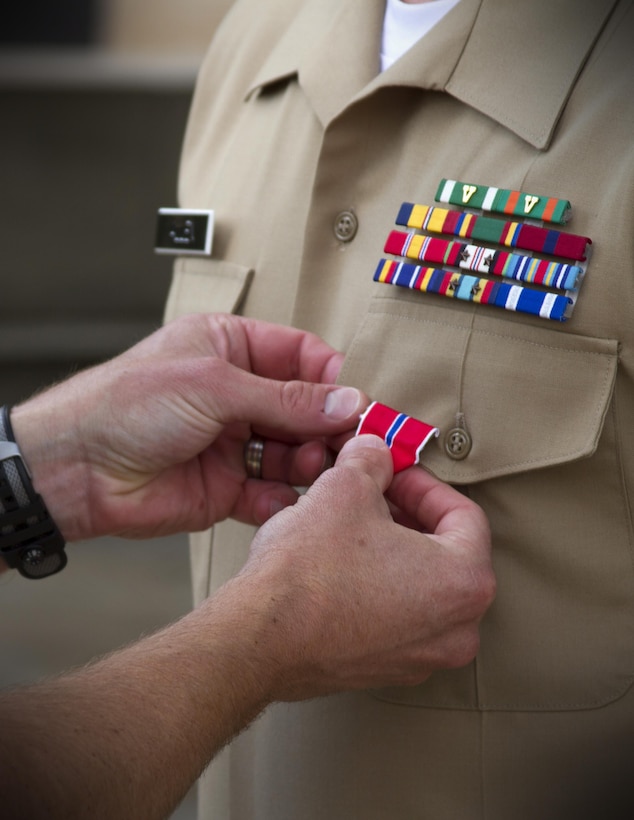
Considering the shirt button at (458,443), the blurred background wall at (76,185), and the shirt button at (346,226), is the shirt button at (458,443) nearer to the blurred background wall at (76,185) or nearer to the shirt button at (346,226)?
the shirt button at (346,226)

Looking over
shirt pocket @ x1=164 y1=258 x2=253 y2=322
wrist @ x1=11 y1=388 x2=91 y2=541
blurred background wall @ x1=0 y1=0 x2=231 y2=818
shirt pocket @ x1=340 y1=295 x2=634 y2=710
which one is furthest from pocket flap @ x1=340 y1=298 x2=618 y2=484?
blurred background wall @ x1=0 y1=0 x2=231 y2=818

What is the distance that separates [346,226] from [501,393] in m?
0.30

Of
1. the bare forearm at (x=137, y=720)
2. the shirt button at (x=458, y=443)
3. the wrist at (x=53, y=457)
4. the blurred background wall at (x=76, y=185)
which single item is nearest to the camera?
the bare forearm at (x=137, y=720)

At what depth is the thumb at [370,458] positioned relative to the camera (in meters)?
1.02

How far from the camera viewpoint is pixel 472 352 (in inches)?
39.7

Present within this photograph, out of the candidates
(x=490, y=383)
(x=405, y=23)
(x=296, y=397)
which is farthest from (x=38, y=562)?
(x=405, y=23)

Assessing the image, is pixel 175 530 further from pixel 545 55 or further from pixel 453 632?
pixel 545 55

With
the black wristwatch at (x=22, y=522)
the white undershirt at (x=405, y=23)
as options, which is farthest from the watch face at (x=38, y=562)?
the white undershirt at (x=405, y=23)

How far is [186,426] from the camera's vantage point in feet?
3.85

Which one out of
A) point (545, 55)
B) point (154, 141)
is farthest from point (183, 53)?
Answer: point (545, 55)

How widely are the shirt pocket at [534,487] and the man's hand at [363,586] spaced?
4 centimetres

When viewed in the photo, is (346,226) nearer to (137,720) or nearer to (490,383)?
(490,383)

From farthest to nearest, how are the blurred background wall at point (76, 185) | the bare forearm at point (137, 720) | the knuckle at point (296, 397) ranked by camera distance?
the blurred background wall at point (76, 185)
the knuckle at point (296, 397)
the bare forearm at point (137, 720)

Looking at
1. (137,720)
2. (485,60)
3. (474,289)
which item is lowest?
(137,720)
